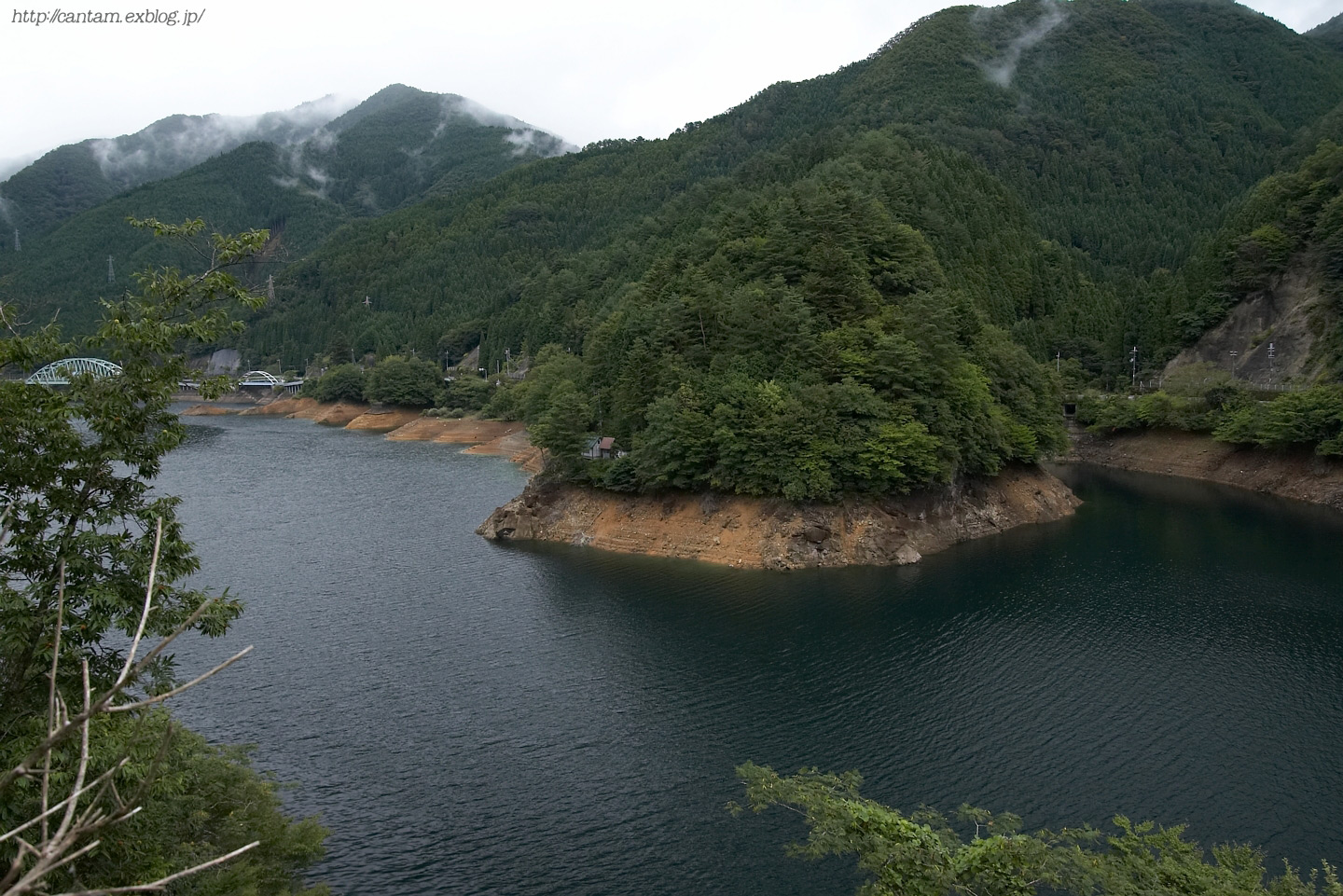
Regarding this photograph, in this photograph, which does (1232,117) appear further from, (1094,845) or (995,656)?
(1094,845)

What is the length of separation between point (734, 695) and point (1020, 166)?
13609 centimetres

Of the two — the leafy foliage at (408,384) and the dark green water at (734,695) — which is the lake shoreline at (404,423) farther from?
the dark green water at (734,695)

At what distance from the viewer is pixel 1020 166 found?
147 meters

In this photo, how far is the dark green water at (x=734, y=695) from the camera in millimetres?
24406

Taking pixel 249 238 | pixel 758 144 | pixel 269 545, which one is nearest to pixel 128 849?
pixel 249 238

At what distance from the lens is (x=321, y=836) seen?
22344 mm

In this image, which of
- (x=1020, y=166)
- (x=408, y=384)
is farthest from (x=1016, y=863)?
(x=1020, y=166)

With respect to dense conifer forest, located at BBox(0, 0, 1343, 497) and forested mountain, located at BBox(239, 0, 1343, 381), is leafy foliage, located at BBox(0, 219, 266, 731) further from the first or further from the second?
forested mountain, located at BBox(239, 0, 1343, 381)

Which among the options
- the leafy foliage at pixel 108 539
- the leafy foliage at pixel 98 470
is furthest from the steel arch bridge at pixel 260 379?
the leafy foliage at pixel 98 470

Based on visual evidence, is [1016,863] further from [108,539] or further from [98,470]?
[98,470]

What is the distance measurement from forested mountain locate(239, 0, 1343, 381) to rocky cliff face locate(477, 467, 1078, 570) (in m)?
36.7

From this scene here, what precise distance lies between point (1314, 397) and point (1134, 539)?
79.3 ft

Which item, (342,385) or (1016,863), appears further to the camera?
(342,385)

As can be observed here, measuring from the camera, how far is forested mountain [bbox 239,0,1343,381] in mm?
107375
